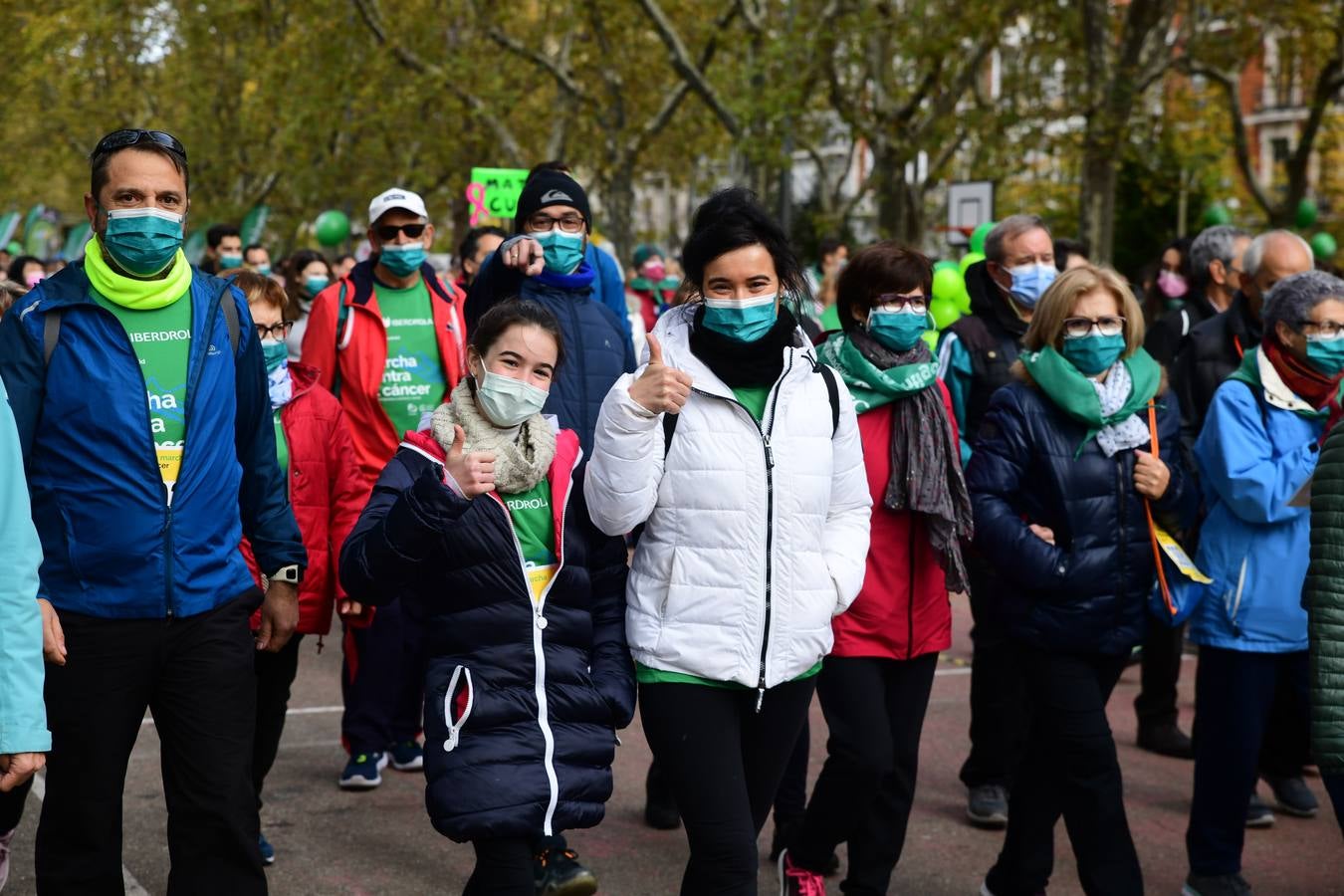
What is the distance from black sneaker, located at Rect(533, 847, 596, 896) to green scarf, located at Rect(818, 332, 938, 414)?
1592mm

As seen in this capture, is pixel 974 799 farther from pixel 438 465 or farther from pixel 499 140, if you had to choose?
pixel 499 140

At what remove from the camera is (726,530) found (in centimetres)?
417

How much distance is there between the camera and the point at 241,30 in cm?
3519

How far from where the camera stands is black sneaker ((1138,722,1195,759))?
7.53m

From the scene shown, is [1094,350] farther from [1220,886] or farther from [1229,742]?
[1220,886]

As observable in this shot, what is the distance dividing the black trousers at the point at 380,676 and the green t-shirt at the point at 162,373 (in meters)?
2.69

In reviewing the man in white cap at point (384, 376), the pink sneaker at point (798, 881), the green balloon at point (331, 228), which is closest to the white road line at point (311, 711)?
the man in white cap at point (384, 376)

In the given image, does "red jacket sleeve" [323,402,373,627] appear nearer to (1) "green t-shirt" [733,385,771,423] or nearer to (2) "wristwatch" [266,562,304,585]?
(2) "wristwatch" [266,562,304,585]

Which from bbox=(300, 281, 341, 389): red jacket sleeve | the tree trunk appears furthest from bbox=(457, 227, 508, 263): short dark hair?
the tree trunk

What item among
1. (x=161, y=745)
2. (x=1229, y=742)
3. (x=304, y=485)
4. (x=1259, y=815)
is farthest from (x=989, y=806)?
(x=161, y=745)

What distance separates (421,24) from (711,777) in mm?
24822

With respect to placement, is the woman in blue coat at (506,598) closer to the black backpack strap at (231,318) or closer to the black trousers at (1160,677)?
the black backpack strap at (231,318)

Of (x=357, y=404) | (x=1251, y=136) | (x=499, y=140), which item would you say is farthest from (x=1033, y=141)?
(x=1251, y=136)

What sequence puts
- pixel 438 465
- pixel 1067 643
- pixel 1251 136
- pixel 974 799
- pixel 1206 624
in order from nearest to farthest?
pixel 438 465 → pixel 1067 643 → pixel 1206 624 → pixel 974 799 → pixel 1251 136
